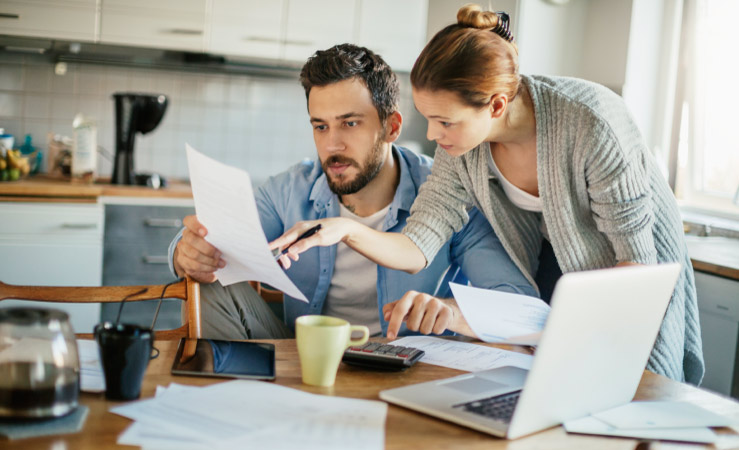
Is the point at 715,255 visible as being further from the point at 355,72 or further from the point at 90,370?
the point at 90,370

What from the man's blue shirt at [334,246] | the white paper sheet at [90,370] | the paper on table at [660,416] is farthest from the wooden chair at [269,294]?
the paper on table at [660,416]

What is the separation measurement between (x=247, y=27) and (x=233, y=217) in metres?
2.53

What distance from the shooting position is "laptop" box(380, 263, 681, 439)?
0.84m

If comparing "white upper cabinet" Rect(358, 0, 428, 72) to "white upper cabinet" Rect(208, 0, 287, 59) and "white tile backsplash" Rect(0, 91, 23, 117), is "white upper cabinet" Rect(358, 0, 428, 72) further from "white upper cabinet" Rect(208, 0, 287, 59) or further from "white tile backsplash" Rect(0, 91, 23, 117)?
"white tile backsplash" Rect(0, 91, 23, 117)

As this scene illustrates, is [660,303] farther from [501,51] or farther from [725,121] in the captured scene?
[725,121]

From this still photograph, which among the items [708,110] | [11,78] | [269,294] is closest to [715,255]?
[708,110]

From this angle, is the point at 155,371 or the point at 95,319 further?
the point at 95,319

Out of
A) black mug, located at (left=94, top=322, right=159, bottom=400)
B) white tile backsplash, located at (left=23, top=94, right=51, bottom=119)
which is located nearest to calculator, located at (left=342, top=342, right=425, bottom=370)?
black mug, located at (left=94, top=322, right=159, bottom=400)

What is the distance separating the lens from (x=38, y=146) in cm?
343

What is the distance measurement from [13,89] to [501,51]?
9.09ft

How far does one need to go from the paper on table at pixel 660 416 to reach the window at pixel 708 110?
256 cm

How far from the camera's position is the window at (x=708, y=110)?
335 centimetres

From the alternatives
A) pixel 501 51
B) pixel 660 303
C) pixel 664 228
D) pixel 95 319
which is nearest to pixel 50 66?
pixel 95 319

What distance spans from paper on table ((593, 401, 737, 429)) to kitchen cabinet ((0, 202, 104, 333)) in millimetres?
2461
